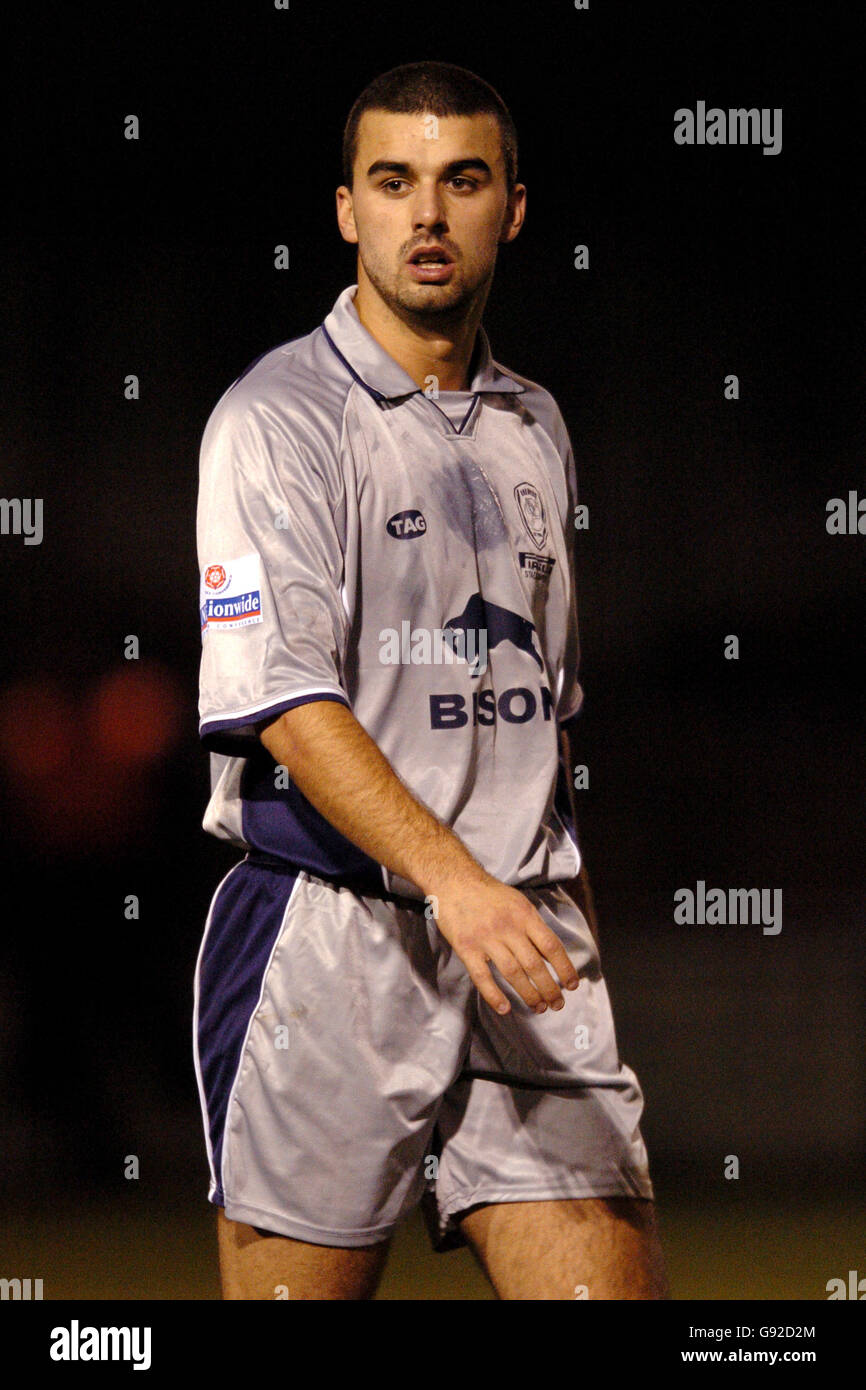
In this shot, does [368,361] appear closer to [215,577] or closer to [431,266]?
[431,266]

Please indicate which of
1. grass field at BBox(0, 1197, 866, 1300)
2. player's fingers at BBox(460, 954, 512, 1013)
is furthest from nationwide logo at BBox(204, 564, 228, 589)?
grass field at BBox(0, 1197, 866, 1300)

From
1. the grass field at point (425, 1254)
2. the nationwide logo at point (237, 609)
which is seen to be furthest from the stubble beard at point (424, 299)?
the grass field at point (425, 1254)

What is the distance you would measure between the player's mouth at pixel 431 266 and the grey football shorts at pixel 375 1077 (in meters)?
0.63

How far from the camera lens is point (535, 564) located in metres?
1.75

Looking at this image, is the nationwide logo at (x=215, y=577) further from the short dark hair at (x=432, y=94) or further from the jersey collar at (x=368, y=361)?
the short dark hair at (x=432, y=94)

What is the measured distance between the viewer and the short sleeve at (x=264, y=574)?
1.56 metres

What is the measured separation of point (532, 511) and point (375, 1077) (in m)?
0.62

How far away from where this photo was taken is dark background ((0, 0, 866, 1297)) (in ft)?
7.90

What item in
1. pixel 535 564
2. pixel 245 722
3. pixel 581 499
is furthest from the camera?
pixel 581 499

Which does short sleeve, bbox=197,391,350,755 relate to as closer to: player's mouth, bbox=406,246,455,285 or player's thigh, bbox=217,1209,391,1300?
player's mouth, bbox=406,246,455,285

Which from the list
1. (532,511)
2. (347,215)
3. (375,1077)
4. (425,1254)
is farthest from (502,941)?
(425,1254)

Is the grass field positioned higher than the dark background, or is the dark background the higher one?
the dark background

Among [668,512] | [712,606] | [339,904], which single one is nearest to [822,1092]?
[712,606]

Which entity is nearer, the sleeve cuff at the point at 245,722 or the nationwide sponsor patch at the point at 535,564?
the sleeve cuff at the point at 245,722
